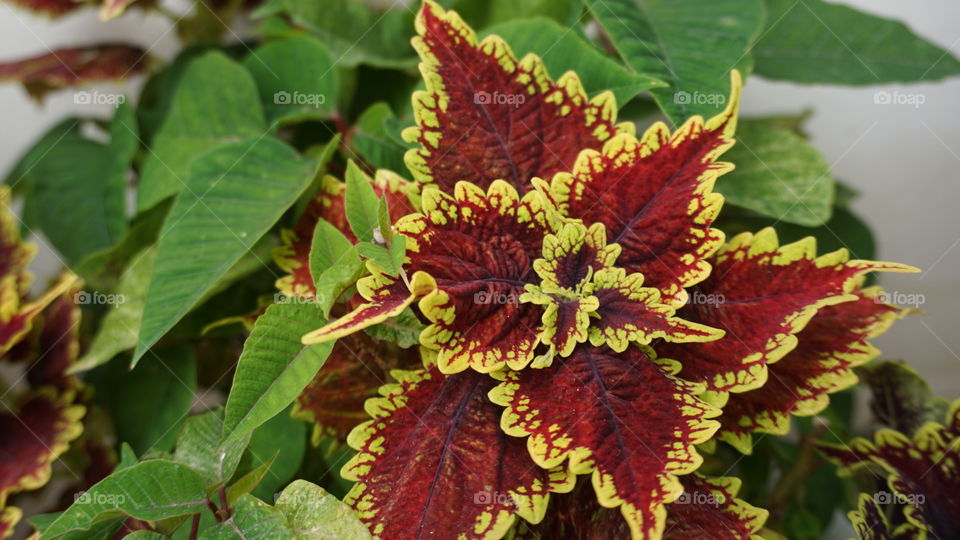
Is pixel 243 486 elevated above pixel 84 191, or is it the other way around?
pixel 84 191

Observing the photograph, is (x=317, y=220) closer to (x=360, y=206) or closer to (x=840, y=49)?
(x=360, y=206)

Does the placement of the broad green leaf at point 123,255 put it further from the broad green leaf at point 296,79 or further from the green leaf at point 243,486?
the green leaf at point 243,486

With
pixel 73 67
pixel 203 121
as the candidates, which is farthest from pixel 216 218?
pixel 73 67

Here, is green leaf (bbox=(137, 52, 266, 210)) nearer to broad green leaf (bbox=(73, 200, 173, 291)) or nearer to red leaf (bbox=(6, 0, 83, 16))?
broad green leaf (bbox=(73, 200, 173, 291))

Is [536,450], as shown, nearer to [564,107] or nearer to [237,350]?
[564,107]

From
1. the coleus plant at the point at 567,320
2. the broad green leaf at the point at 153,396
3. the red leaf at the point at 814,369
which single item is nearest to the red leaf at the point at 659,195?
the coleus plant at the point at 567,320

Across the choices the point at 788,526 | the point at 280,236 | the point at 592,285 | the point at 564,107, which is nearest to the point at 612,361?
the point at 592,285
